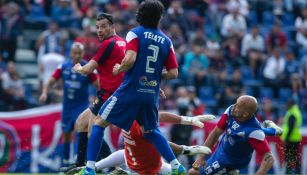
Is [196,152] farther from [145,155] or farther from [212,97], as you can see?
[212,97]

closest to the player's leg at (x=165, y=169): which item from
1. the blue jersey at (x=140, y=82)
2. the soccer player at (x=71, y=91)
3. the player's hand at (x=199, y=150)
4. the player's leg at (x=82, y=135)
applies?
the player's hand at (x=199, y=150)

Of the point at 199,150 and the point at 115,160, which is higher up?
the point at 199,150

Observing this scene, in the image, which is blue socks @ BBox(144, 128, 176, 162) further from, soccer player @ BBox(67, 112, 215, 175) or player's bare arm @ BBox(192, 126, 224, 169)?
player's bare arm @ BBox(192, 126, 224, 169)

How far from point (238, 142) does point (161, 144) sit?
3.96 ft

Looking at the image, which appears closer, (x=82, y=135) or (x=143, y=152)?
(x=143, y=152)

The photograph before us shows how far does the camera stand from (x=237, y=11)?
26422mm

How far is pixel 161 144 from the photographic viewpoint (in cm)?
1203

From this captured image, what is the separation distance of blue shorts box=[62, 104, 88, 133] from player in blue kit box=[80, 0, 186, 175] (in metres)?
5.45

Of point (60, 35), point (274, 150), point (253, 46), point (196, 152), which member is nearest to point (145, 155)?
point (196, 152)

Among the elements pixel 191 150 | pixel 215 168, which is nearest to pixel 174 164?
pixel 191 150

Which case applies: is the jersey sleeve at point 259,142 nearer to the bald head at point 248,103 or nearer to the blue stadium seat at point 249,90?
the bald head at point 248,103

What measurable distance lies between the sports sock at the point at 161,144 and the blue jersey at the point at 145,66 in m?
0.50

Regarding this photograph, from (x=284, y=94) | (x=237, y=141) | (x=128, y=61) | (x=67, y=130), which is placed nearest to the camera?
(x=128, y=61)

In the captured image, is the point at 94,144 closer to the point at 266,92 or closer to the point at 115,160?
the point at 115,160
